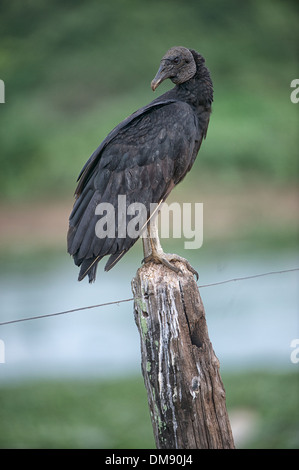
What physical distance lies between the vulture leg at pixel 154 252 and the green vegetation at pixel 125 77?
12.8ft

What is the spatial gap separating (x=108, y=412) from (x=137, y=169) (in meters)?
2.46

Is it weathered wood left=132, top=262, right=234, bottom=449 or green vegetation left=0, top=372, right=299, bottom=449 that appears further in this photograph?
green vegetation left=0, top=372, right=299, bottom=449

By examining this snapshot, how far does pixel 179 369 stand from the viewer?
229 centimetres

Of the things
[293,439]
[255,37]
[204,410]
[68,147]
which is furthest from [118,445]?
[255,37]

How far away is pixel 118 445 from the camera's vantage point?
15.0 feet

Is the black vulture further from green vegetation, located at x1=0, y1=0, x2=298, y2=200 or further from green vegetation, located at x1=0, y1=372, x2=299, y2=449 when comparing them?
green vegetation, located at x1=0, y1=0, x2=298, y2=200

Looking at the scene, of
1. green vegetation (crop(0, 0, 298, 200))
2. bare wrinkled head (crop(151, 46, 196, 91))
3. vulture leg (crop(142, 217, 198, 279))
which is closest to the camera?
vulture leg (crop(142, 217, 198, 279))

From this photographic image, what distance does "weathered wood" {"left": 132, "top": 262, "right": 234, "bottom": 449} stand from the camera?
2283mm

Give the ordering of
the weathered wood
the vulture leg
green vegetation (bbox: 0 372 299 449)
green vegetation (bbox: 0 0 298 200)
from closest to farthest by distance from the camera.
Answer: the weathered wood, the vulture leg, green vegetation (bbox: 0 372 299 449), green vegetation (bbox: 0 0 298 200)

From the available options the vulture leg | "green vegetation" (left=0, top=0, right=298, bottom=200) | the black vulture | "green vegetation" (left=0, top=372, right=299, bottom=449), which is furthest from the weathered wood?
"green vegetation" (left=0, top=0, right=298, bottom=200)

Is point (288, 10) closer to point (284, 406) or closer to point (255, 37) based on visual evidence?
point (255, 37)

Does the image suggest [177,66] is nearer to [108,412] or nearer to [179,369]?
[179,369]

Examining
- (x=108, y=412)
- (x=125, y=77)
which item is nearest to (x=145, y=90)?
(x=125, y=77)

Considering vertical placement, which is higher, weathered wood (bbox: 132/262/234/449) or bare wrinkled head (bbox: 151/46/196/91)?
bare wrinkled head (bbox: 151/46/196/91)
